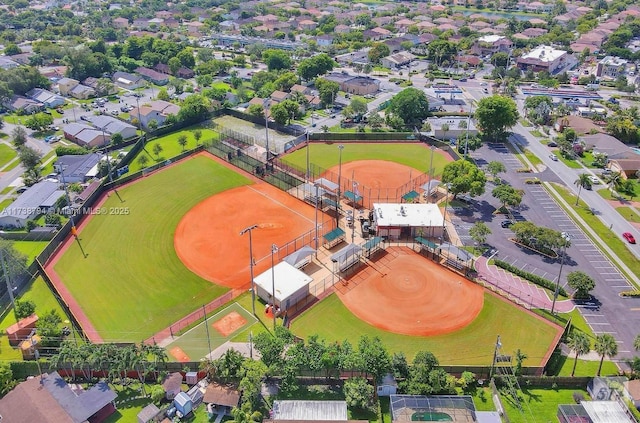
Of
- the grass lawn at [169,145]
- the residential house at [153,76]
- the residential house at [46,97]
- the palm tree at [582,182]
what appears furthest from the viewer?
the residential house at [153,76]

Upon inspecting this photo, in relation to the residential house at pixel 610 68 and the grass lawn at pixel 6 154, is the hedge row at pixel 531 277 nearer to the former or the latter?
the grass lawn at pixel 6 154

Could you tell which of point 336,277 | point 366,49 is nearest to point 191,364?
point 336,277

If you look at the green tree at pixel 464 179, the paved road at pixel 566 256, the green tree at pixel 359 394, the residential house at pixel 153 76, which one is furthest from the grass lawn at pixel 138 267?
the residential house at pixel 153 76

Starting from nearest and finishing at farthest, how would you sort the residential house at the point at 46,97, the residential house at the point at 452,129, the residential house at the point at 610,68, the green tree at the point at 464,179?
1. the green tree at the point at 464,179
2. the residential house at the point at 452,129
3. the residential house at the point at 46,97
4. the residential house at the point at 610,68

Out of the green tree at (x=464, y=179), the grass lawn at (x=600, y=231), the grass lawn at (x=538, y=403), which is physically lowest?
the grass lawn at (x=600, y=231)

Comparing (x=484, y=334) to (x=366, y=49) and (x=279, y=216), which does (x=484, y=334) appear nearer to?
(x=279, y=216)

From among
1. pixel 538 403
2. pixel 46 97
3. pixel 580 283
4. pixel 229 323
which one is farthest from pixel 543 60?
pixel 46 97
